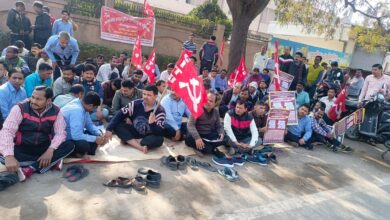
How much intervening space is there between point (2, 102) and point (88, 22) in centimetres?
786

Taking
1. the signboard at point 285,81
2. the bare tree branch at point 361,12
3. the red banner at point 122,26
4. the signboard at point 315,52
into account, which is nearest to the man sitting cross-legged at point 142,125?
the signboard at point 285,81

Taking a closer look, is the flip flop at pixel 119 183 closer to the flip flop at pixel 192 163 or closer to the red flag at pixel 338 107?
the flip flop at pixel 192 163

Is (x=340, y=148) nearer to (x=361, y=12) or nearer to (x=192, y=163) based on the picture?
(x=192, y=163)

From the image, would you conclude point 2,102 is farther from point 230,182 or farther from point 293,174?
point 293,174

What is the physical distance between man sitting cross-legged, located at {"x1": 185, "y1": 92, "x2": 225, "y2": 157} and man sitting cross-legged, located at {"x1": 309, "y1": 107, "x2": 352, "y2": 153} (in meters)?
2.50

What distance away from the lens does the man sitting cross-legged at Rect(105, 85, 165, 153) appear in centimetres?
552

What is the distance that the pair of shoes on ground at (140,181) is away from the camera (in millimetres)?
4203

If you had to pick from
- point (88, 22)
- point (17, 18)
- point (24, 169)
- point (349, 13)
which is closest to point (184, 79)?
point (24, 169)

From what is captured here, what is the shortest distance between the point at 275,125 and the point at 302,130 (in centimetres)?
105

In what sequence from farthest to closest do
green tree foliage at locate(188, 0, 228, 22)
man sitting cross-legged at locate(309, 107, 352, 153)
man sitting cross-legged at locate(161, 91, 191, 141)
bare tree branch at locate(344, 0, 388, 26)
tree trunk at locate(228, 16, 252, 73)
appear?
green tree foliage at locate(188, 0, 228, 22) < bare tree branch at locate(344, 0, 388, 26) < tree trunk at locate(228, 16, 252, 73) < man sitting cross-legged at locate(309, 107, 352, 153) < man sitting cross-legged at locate(161, 91, 191, 141)

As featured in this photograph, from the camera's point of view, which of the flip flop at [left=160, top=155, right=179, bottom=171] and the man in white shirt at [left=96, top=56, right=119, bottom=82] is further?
the man in white shirt at [left=96, top=56, right=119, bottom=82]

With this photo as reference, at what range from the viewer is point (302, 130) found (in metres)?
7.40

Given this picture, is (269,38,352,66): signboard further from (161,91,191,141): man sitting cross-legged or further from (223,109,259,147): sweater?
(161,91,191,141): man sitting cross-legged

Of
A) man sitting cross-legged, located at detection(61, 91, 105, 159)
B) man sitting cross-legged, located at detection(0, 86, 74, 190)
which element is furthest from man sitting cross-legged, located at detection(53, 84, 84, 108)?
man sitting cross-legged, located at detection(0, 86, 74, 190)
